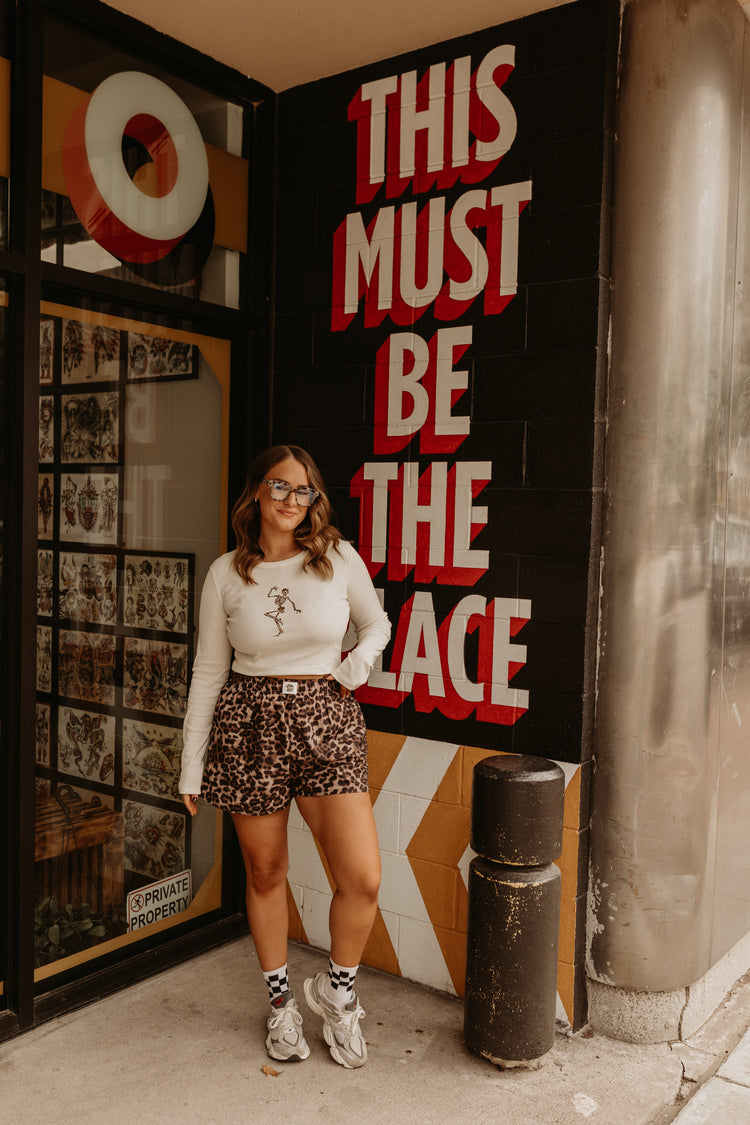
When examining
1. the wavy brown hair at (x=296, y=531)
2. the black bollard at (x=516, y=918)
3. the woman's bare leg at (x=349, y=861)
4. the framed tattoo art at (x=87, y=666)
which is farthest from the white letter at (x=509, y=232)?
the framed tattoo art at (x=87, y=666)

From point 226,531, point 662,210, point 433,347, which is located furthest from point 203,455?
point 662,210

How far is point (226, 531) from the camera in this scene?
159 inches

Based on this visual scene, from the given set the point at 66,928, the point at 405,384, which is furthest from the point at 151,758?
the point at 405,384

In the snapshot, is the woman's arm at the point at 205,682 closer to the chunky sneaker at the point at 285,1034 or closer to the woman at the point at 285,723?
the woman at the point at 285,723

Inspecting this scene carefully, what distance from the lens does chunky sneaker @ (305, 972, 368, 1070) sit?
10.0ft

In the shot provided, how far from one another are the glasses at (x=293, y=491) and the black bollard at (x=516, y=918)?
102 centimetres

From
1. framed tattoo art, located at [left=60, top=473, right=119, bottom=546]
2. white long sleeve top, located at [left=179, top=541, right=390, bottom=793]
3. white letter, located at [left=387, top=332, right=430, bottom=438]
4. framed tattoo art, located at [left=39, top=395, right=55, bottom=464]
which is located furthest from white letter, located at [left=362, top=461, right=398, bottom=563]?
framed tattoo art, located at [left=39, top=395, right=55, bottom=464]

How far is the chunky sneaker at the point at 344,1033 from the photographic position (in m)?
3.06

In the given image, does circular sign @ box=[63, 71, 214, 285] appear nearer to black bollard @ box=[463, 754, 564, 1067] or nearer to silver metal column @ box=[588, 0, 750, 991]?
silver metal column @ box=[588, 0, 750, 991]

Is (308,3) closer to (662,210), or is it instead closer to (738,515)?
(662,210)

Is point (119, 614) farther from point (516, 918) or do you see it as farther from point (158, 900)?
point (516, 918)

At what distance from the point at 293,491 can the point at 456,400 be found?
2.70 feet

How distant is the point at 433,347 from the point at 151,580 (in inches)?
54.5

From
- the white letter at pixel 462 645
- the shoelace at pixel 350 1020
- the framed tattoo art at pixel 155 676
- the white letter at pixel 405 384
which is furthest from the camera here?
the framed tattoo art at pixel 155 676
